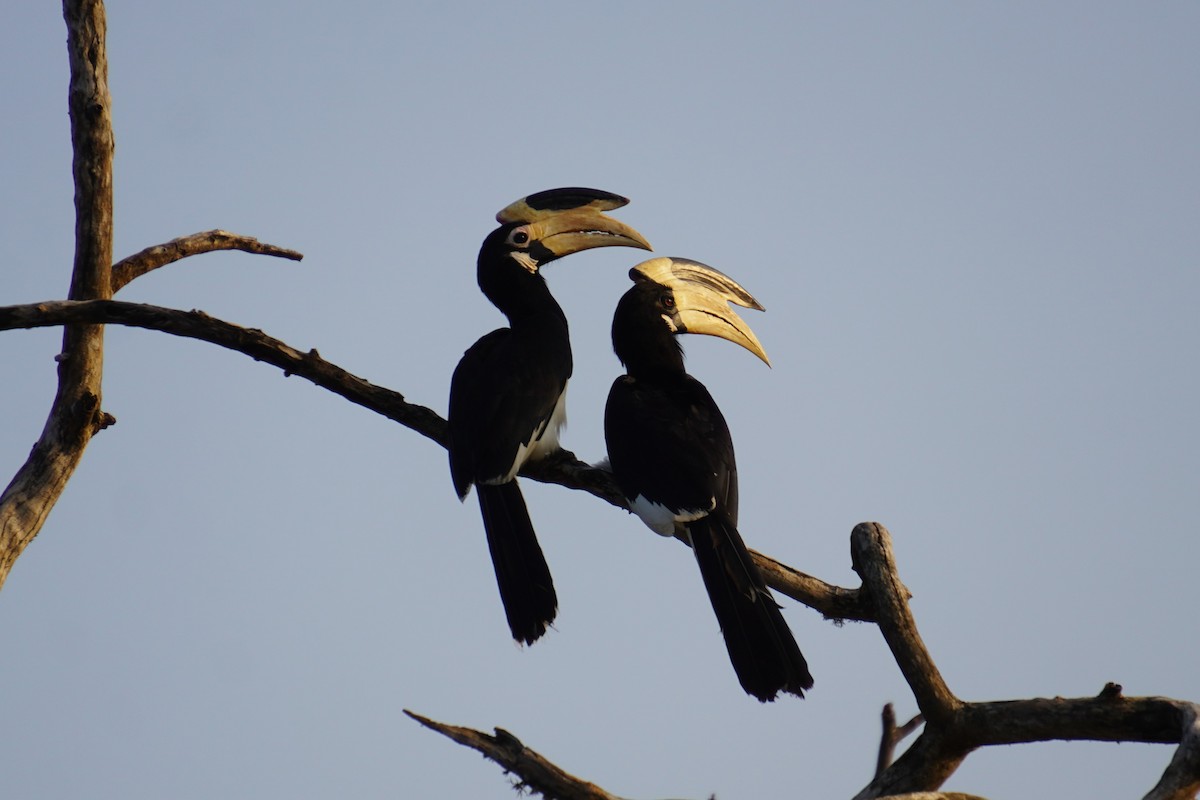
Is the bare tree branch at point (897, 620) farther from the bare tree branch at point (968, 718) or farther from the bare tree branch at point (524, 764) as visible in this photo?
the bare tree branch at point (524, 764)

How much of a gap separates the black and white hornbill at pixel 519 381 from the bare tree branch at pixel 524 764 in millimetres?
1670

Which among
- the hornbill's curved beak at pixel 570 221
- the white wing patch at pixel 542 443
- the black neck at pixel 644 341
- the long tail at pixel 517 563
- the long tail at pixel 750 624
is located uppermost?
the hornbill's curved beak at pixel 570 221

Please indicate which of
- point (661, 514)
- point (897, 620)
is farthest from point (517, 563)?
point (897, 620)

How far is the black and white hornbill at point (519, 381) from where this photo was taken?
5.57 metres

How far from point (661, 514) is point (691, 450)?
1.16ft

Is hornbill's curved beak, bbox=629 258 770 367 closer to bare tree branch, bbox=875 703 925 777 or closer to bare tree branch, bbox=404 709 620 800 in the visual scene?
bare tree branch, bbox=875 703 925 777

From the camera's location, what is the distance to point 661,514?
18.3ft

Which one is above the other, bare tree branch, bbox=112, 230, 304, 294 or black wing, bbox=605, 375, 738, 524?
bare tree branch, bbox=112, 230, 304, 294

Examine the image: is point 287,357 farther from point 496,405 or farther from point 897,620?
point 897,620

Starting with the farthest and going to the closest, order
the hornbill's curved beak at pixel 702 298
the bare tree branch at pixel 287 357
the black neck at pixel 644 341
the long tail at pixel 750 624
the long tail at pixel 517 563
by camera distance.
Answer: the hornbill's curved beak at pixel 702 298 < the black neck at pixel 644 341 < the long tail at pixel 517 563 < the long tail at pixel 750 624 < the bare tree branch at pixel 287 357

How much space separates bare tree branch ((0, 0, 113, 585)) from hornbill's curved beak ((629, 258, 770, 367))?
8.77 ft

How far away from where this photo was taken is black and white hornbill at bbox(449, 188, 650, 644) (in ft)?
18.3

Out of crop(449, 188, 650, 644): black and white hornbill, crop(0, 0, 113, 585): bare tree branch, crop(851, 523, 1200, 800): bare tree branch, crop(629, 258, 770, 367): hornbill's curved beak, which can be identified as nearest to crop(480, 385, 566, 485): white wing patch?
crop(449, 188, 650, 644): black and white hornbill

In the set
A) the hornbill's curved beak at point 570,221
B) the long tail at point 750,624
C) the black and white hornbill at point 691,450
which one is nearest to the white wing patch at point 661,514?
the black and white hornbill at point 691,450
